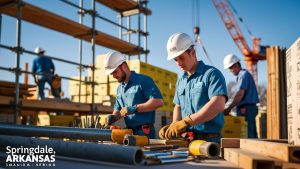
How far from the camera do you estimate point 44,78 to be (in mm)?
10000

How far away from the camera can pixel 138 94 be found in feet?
16.6

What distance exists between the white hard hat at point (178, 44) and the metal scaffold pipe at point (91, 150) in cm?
189

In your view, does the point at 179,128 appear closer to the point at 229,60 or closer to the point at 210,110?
the point at 210,110

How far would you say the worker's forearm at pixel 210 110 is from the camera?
335cm

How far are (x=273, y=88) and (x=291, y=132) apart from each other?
207 inches

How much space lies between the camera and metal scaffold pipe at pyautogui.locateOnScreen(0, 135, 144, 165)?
1.97m

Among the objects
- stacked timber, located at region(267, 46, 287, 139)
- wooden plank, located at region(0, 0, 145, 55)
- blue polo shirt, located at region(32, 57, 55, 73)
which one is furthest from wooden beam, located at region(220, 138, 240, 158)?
blue polo shirt, located at region(32, 57, 55, 73)

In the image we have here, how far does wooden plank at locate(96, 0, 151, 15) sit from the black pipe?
29.5ft

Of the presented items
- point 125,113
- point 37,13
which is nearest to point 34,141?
point 125,113

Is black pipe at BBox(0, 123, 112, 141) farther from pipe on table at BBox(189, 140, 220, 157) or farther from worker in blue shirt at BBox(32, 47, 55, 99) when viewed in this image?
worker in blue shirt at BBox(32, 47, 55, 99)

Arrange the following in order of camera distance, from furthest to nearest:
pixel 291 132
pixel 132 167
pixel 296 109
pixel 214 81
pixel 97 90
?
pixel 97 90 → pixel 214 81 → pixel 291 132 → pixel 296 109 → pixel 132 167

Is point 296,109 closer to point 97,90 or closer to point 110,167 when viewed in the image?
point 110,167

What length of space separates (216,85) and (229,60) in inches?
170

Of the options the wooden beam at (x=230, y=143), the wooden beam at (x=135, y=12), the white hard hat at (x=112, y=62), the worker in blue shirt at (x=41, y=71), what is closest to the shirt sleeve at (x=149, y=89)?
the white hard hat at (x=112, y=62)
